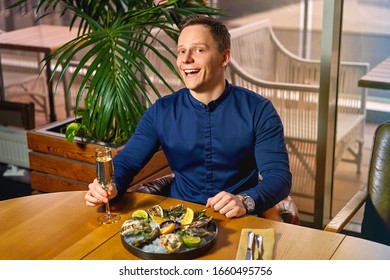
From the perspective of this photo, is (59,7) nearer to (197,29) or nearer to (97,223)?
(197,29)

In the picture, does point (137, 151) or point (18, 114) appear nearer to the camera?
point (137, 151)

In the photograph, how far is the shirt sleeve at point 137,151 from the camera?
87.3 inches

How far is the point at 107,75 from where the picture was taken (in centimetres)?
289

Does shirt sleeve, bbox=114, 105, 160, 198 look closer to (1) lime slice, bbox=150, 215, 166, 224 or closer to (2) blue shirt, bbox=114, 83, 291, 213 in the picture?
(2) blue shirt, bbox=114, 83, 291, 213

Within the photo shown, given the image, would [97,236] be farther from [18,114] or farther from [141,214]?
[18,114]

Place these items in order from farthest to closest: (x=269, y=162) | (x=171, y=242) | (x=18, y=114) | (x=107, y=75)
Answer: (x=18, y=114) → (x=107, y=75) → (x=269, y=162) → (x=171, y=242)

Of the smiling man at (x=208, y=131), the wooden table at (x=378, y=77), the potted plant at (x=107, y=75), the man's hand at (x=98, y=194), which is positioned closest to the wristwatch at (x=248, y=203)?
the smiling man at (x=208, y=131)

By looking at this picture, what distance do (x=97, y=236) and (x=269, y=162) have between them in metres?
0.68

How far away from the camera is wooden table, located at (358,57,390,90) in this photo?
9.95 feet

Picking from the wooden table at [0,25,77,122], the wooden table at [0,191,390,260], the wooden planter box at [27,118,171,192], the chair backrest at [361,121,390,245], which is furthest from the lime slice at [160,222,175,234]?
the wooden table at [0,25,77,122]


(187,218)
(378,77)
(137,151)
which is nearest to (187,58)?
(137,151)

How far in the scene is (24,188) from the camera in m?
4.00

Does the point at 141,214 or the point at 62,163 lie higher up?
the point at 141,214

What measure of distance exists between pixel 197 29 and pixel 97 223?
2.57 feet
